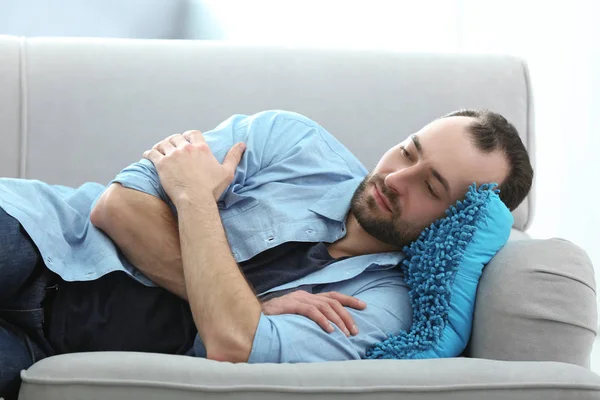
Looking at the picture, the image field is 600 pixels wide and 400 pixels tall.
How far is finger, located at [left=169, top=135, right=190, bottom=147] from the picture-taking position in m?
1.46

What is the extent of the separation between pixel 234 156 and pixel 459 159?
0.41 m

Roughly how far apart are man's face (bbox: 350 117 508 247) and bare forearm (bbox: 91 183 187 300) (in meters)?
0.36

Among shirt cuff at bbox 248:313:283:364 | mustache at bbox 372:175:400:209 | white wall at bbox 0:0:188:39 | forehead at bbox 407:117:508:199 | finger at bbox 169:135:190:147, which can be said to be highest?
forehead at bbox 407:117:508:199

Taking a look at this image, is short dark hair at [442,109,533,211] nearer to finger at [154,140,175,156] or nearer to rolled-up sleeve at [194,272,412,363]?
rolled-up sleeve at [194,272,412,363]

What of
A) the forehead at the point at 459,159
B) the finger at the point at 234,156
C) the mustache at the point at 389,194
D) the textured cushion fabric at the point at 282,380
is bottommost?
Result: the textured cushion fabric at the point at 282,380

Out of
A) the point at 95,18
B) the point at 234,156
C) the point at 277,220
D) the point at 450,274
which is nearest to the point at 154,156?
the point at 234,156

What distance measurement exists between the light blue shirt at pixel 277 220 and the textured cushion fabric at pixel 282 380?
0.50 feet

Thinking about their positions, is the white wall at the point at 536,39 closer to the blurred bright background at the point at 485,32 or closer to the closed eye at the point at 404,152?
the blurred bright background at the point at 485,32

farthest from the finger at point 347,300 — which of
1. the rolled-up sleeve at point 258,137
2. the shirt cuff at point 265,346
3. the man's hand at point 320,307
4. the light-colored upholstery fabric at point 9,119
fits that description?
the light-colored upholstery fabric at point 9,119

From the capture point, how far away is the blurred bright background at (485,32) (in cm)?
272

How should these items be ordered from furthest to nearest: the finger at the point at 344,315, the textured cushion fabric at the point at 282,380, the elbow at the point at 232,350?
the finger at the point at 344,315 → the elbow at the point at 232,350 → the textured cushion fabric at the point at 282,380

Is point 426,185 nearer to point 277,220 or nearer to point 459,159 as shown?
point 459,159

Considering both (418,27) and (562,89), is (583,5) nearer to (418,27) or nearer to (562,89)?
(562,89)

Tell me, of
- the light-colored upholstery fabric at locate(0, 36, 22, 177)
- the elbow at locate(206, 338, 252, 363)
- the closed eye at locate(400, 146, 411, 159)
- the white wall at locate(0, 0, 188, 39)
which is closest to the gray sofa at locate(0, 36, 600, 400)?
the light-colored upholstery fabric at locate(0, 36, 22, 177)
